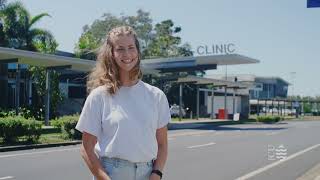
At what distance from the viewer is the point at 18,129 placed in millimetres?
18656

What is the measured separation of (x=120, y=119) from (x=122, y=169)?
0.97 ft

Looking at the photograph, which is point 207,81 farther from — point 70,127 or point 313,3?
point 313,3

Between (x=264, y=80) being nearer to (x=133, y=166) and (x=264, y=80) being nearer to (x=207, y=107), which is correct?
(x=207, y=107)

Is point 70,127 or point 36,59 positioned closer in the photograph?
point 70,127

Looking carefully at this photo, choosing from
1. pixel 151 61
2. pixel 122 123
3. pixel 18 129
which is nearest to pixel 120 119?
pixel 122 123

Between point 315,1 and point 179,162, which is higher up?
point 315,1

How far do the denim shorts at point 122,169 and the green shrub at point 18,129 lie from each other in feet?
51.4

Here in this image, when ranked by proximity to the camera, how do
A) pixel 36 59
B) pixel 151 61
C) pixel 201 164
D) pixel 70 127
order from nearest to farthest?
1. pixel 201 164
2. pixel 70 127
3. pixel 36 59
4. pixel 151 61

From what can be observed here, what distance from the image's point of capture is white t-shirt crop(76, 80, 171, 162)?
3201 mm

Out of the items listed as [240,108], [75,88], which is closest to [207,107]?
[240,108]

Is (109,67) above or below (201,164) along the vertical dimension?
above

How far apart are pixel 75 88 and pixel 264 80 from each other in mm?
77378

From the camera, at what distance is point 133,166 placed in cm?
323

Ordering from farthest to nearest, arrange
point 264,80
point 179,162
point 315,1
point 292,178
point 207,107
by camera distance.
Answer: point 264,80 → point 207,107 → point 179,162 → point 292,178 → point 315,1
